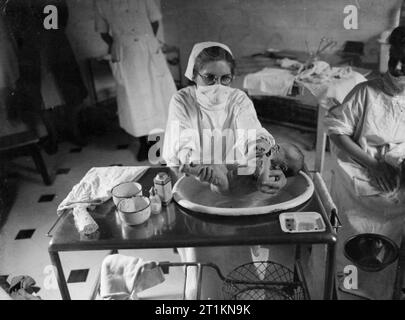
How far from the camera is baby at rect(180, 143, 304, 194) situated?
1.67 m

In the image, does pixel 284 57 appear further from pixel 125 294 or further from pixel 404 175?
pixel 125 294

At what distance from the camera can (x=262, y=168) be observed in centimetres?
173

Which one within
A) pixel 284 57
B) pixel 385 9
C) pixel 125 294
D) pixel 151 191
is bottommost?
pixel 125 294

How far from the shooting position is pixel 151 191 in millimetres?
1710

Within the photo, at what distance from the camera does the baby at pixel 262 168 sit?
1.67 m

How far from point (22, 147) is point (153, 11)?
44.7 inches

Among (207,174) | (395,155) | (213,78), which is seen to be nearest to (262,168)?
(207,174)

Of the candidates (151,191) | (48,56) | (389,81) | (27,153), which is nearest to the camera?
(151,191)

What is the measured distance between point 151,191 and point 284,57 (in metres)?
0.96

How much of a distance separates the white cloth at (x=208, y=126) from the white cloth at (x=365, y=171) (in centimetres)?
45

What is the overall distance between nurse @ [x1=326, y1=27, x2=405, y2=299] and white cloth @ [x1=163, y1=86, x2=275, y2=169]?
1.46 feet

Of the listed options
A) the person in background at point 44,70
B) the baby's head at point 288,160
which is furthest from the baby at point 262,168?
the person in background at point 44,70
